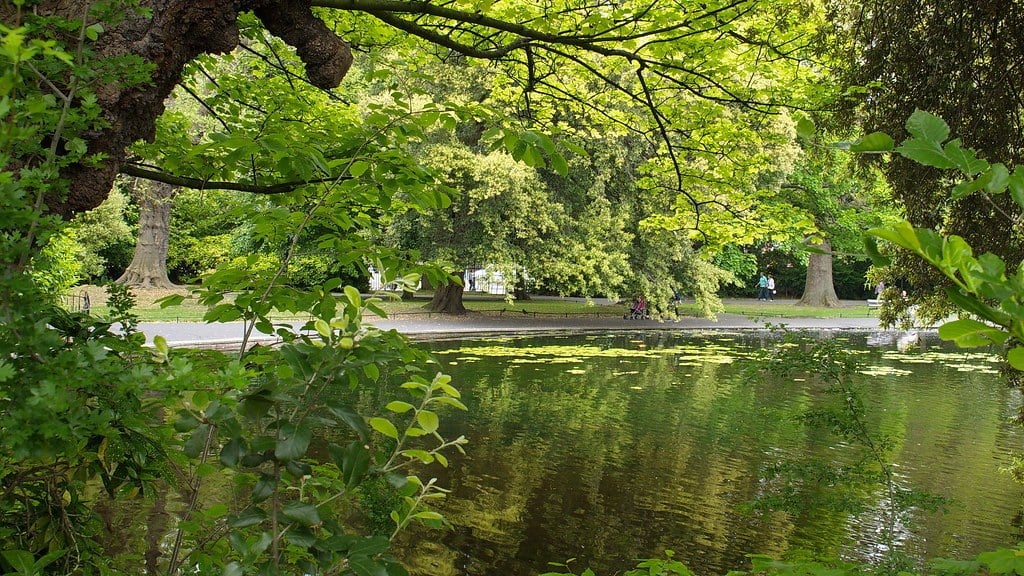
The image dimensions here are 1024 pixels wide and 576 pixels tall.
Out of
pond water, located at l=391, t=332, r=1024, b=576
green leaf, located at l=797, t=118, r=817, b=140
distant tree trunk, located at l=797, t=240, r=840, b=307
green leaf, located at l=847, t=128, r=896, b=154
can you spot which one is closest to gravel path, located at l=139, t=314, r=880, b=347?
pond water, located at l=391, t=332, r=1024, b=576

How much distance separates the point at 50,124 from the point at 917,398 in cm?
1363

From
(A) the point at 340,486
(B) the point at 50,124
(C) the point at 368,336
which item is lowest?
(A) the point at 340,486

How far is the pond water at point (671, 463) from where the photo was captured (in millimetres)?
5992

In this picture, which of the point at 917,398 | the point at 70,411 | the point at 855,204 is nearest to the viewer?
the point at 70,411

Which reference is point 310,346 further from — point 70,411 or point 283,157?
point 283,157

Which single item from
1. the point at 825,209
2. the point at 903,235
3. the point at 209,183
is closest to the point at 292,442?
the point at 903,235

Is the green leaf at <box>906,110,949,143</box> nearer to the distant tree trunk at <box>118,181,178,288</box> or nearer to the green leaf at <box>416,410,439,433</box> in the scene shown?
the green leaf at <box>416,410,439,433</box>

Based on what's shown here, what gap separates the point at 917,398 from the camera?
12602mm

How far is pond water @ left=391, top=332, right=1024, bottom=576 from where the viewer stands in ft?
19.7

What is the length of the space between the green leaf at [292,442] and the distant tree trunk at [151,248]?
82.0 feet


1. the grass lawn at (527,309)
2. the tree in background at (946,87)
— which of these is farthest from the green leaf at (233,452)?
the grass lawn at (527,309)

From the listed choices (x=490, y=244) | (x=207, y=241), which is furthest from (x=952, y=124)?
(x=207, y=241)

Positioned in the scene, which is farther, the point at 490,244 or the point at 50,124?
the point at 490,244

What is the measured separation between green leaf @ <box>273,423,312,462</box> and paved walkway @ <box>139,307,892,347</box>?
42.7 ft
